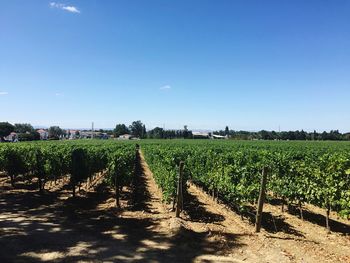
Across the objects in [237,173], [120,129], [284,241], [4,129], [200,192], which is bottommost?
[200,192]

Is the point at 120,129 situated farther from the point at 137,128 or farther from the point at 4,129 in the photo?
the point at 4,129

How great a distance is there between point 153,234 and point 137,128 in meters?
169

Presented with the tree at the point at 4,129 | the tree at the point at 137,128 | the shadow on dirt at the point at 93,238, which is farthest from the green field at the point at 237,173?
the tree at the point at 137,128

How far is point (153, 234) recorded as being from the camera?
351 inches

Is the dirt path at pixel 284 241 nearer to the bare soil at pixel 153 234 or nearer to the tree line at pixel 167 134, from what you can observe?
the bare soil at pixel 153 234

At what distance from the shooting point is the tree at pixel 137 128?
559ft

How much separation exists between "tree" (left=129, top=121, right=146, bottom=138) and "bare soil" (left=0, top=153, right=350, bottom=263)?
155180 mm

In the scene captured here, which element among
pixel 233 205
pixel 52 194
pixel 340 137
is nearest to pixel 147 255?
pixel 233 205

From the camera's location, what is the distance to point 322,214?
13.2 metres

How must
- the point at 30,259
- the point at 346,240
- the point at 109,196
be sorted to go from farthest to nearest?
1. the point at 109,196
2. the point at 346,240
3. the point at 30,259

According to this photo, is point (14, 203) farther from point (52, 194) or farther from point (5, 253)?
point (5, 253)

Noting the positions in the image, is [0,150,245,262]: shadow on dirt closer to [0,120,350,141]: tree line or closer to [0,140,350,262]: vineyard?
[0,140,350,262]: vineyard

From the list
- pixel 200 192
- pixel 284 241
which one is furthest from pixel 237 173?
pixel 284 241

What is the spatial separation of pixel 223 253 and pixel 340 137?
461ft
